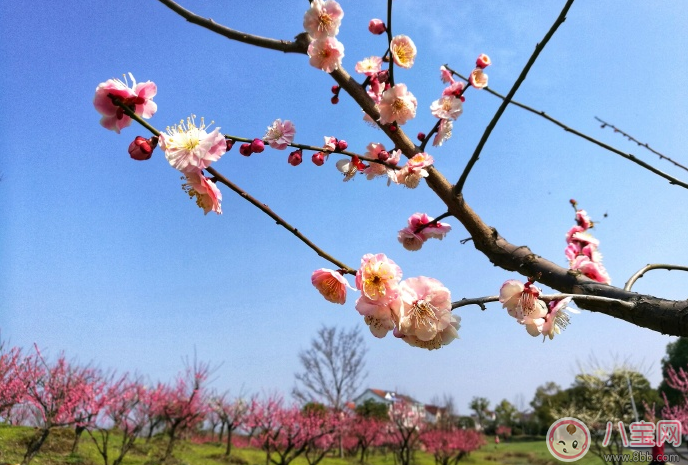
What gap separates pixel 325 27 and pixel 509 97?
0.55 meters

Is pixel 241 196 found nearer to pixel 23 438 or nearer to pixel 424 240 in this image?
pixel 424 240

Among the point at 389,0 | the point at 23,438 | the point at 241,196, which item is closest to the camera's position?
the point at 241,196

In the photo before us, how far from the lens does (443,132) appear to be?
1759 millimetres

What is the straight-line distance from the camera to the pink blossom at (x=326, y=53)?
1.24 meters

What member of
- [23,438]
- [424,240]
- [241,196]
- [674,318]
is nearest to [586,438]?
[424,240]

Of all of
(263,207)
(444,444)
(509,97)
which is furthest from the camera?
(444,444)

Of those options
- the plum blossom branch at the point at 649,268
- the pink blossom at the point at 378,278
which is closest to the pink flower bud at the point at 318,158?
the pink blossom at the point at 378,278

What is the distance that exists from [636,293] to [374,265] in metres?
0.58

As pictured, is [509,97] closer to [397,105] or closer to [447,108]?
[397,105]

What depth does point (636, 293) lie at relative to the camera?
3.22ft

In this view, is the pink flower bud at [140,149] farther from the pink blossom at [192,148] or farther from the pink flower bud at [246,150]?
the pink flower bud at [246,150]

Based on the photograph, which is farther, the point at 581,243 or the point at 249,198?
the point at 581,243

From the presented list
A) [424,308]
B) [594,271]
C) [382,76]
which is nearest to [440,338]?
[424,308]

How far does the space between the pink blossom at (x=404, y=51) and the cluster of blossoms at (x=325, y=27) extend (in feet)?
1.19
